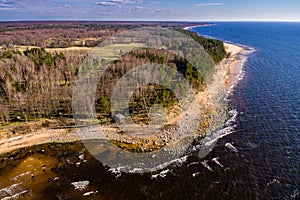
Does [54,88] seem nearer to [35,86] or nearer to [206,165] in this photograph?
[35,86]

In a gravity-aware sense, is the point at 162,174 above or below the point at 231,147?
below

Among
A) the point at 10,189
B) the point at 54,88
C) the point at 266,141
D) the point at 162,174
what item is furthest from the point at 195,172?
the point at 54,88

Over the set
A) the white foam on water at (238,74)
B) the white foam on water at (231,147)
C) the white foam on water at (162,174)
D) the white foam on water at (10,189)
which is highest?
the white foam on water at (238,74)

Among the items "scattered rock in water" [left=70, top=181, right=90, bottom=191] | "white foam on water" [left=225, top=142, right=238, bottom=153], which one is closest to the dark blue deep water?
"white foam on water" [left=225, top=142, right=238, bottom=153]

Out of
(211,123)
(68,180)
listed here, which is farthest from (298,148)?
(68,180)

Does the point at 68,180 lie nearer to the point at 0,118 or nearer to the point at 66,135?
the point at 66,135

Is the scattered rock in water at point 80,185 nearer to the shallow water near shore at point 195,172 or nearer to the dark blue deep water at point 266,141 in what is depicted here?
the shallow water near shore at point 195,172

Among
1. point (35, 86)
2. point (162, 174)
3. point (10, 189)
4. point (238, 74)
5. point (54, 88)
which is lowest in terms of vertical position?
point (10, 189)

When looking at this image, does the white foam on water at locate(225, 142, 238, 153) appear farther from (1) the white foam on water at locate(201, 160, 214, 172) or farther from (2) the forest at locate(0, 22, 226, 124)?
(2) the forest at locate(0, 22, 226, 124)

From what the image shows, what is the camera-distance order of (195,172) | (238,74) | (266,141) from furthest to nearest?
(238,74)
(266,141)
(195,172)

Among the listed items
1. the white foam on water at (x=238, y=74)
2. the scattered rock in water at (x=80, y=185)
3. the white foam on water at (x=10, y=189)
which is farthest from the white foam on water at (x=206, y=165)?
the white foam on water at (x=238, y=74)

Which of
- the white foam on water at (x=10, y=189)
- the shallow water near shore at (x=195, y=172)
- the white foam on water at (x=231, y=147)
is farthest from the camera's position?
the white foam on water at (x=231, y=147)

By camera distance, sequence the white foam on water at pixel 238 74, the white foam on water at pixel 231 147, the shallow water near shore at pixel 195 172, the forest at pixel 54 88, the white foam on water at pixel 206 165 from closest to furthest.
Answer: the shallow water near shore at pixel 195 172, the white foam on water at pixel 206 165, the white foam on water at pixel 231 147, the forest at pixel 54 88, the white foam on water at pixel 238 74
